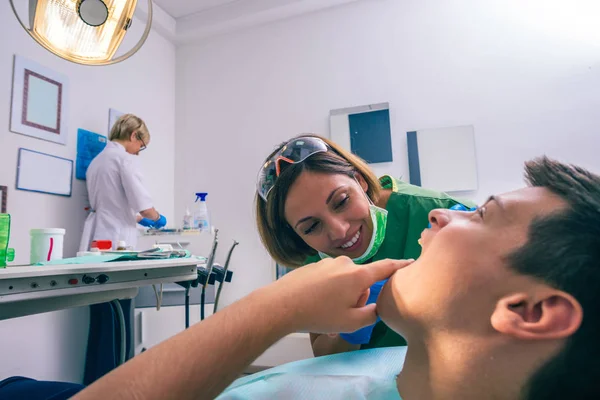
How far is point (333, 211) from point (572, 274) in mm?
691

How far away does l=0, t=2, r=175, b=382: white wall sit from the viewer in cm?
211

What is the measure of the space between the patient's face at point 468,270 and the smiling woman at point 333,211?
1.42 feet

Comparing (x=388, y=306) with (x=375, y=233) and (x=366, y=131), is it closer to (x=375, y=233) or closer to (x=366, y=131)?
(x=375, y=233)

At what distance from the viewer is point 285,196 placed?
1172 mm

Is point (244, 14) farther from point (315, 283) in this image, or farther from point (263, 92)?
point (315, 283)

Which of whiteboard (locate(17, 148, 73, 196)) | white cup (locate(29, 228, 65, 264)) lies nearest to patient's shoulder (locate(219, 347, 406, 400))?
white cup (locate(29, 228, 65, 264))

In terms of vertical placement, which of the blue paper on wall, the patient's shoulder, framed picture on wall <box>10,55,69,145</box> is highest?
framed picture on wall <box>10,55,69,145</box>

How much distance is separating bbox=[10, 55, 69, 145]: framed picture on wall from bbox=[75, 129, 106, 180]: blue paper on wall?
12 centimetres

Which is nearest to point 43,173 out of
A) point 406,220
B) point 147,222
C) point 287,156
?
point 147,222

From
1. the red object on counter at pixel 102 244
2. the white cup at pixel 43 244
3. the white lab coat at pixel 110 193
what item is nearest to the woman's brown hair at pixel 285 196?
the white cup at pixel 43 244

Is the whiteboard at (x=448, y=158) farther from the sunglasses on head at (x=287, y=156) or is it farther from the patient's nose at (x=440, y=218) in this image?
the patient's nose at (x=440, y=218)

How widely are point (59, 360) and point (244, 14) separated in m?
2.95

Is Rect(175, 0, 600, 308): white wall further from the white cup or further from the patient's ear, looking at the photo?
the patient's ear

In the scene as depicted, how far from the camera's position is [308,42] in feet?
10.6
